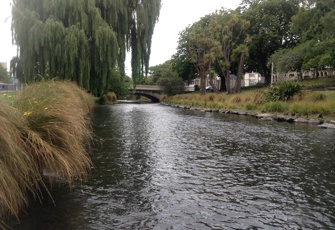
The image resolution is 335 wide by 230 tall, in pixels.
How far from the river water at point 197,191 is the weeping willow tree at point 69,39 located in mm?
9528

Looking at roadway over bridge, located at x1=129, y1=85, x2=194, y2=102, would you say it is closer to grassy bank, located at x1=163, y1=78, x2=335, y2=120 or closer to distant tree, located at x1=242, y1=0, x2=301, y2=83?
distant tree, located at x1=242, y1=0, x2=301, y2=83

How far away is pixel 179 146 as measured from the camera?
1156 cm

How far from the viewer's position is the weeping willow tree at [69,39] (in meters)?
18.5

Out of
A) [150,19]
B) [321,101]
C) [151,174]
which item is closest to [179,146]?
[151,174]

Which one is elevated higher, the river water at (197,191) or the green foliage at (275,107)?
the green foliage at (275,107)

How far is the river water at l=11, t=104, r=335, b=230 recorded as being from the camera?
5.03 metres

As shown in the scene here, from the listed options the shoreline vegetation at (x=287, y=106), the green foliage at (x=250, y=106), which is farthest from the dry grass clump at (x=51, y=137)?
the green foliage at (x=250, y=106)

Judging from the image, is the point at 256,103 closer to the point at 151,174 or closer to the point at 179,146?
the point at 179,146

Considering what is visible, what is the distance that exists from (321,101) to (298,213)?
20.3 m

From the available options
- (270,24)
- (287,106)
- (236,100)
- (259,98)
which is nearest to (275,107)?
(287,106)

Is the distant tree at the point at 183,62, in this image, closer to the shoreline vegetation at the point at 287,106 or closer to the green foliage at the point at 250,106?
the shoreline vegetation at the point at 287,106

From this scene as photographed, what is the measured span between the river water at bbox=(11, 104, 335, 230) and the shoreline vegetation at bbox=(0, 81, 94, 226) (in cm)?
42

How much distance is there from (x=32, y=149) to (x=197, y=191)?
10.3 ft

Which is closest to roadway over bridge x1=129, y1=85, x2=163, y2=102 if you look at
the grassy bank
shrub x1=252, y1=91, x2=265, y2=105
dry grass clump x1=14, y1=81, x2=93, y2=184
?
the grassy bank
